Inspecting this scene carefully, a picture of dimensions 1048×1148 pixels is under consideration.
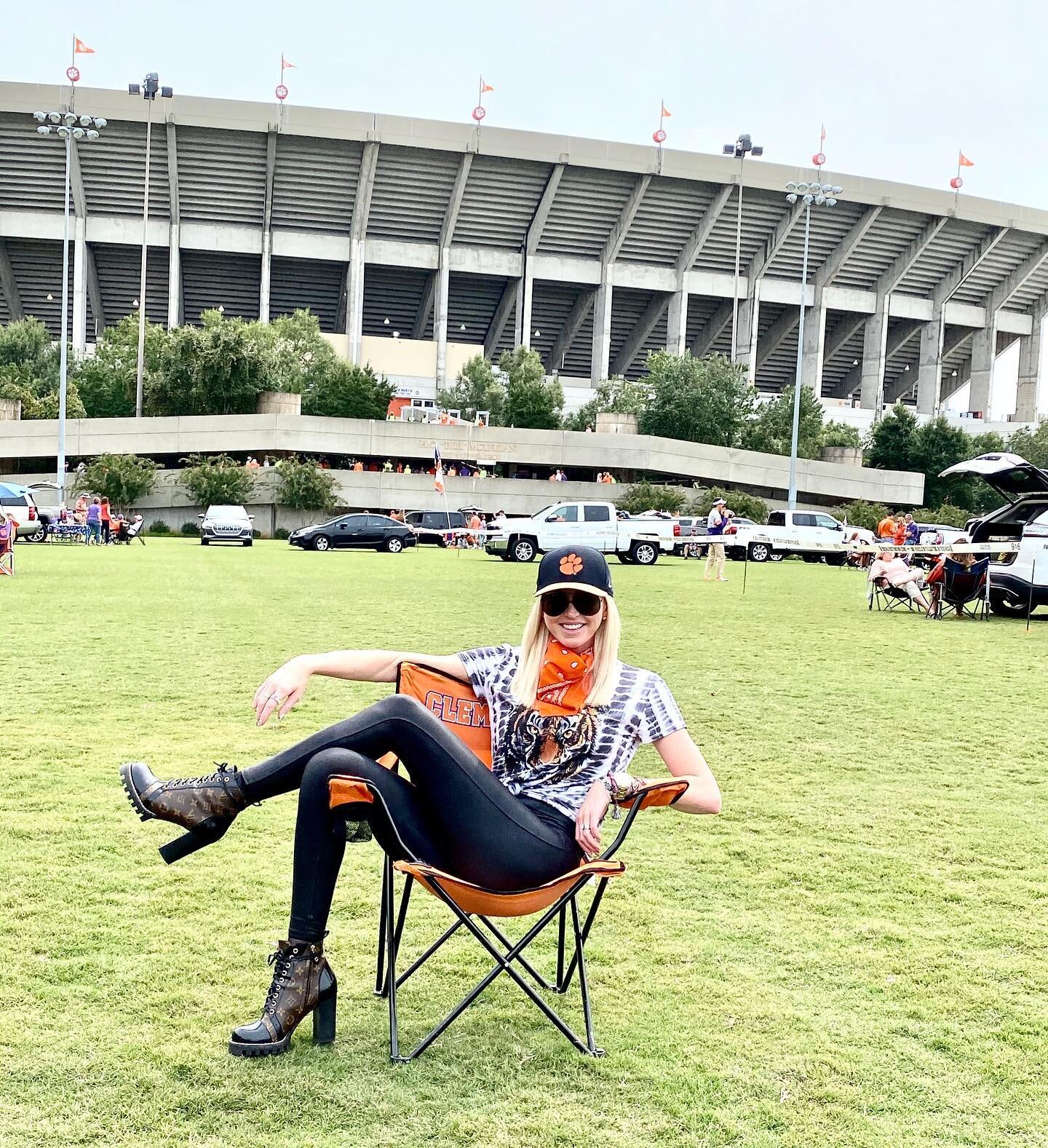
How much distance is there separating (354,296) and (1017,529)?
66494 mm

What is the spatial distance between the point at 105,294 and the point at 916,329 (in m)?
59.9

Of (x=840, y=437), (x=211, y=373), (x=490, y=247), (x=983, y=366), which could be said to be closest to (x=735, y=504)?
(x=840, y=437)

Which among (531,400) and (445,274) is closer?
(531,400)

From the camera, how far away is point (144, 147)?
7269 cm

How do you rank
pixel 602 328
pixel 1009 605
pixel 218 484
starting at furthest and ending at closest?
1. pixel 602 328
2. pixel 218 484
3. pixel 1009 605

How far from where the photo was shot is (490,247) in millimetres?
82938

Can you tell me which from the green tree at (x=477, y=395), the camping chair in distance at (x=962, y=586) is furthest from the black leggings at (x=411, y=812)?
the green tree at (x=477, y=395)

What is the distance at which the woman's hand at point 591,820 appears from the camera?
3430 mm

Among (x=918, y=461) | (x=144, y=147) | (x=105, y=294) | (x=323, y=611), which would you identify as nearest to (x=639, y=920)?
(x=323, y=611)

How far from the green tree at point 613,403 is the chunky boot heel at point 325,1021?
66493 millimetres

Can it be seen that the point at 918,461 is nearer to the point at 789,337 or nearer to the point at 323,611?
the point at 789,337

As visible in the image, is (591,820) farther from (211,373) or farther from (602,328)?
(602,328)

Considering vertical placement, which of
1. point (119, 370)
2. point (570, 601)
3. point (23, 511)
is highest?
point (119, 370)

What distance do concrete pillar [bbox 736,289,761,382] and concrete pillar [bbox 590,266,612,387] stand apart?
372 inches
